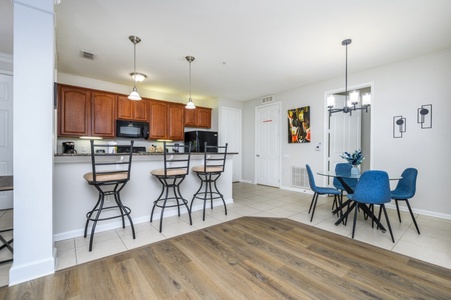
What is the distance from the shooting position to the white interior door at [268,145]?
5.73m

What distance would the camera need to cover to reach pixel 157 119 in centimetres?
521

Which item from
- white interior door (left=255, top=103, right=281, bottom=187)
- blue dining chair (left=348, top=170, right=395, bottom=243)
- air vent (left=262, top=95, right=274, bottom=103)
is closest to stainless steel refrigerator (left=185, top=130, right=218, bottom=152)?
white interior door (left=255, top=103, right=281, bottom=187)

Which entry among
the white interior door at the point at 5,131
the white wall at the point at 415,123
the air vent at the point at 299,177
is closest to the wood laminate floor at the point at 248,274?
the white wall at the point at 415,123

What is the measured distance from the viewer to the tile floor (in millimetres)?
2102

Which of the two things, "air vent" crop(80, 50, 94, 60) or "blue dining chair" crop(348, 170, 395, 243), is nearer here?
"blue dining chair" crop(348, 170, 395, 243)

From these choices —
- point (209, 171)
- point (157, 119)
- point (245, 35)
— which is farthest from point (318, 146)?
point (157, 119)

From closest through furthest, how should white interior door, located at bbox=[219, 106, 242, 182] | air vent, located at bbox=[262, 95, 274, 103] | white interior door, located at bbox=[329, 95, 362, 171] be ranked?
white interior door, located at bbox=[329, 95, 362, 171] < air vent, located at bbox=[262, 95, 274, 103] < white interior door, located at bbox=[219, 106, 242, 182]

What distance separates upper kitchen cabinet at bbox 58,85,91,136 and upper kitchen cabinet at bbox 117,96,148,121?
1.95 feet

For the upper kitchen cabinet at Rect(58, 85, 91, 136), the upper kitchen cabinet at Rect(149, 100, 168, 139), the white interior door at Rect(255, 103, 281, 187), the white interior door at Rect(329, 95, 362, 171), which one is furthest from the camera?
the white interior door at Rect(255, 103, 281, 187)

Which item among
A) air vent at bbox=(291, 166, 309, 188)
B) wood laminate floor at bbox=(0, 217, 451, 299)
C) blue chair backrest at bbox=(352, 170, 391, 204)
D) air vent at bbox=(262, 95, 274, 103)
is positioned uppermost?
air vent at bbox=(262, 95, 274, 103)

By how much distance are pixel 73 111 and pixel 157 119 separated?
1.72 meters

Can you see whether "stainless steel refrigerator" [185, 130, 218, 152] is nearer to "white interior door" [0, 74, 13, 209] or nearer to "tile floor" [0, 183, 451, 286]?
"tile floor" [0, 183, 451, 286]

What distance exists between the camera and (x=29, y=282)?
1657mm

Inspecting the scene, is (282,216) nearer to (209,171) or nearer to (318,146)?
(209,171)
